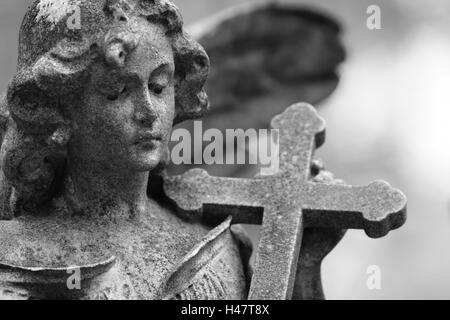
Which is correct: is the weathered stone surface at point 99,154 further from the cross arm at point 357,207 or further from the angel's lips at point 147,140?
the cross arm at point 357,207

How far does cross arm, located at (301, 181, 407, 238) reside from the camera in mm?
8328

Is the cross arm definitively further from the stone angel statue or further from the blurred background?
the blurred background

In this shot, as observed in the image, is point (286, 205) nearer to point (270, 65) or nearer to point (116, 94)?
point (116, 94)

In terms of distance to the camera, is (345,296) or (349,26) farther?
(349,26)

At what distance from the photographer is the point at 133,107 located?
7.93m

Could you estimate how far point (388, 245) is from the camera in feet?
45.5

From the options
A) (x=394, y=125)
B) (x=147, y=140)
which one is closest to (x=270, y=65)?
(x=394, y=125)

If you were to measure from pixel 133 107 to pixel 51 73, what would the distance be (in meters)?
0.31

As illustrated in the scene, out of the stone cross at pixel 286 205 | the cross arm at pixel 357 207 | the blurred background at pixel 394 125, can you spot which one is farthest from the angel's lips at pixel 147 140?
the blurred background at pixel 394 125

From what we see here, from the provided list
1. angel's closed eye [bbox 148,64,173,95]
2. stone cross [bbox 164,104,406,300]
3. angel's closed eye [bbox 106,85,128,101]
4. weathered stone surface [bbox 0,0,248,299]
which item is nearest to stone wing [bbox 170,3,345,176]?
stone cross [bbox 164,104,406,300]

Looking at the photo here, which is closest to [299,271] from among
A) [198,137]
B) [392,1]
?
[198,137]

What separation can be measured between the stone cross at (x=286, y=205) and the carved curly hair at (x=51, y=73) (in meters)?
0.54
